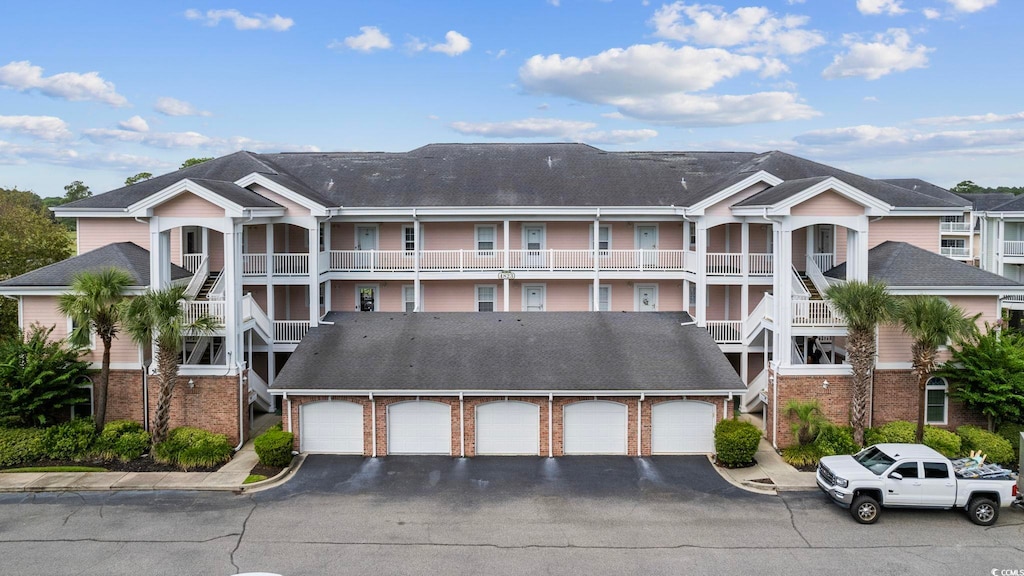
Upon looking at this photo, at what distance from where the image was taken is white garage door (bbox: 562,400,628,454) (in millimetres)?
21641

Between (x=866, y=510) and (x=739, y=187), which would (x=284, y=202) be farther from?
(x=866, y=510)

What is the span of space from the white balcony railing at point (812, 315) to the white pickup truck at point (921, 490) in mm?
5951

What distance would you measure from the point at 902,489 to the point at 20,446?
24.7 meters

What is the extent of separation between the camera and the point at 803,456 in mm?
20391

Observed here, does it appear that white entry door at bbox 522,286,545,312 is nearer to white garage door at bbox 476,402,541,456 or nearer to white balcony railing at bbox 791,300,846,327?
white garage door at bbox 476,402,541,456

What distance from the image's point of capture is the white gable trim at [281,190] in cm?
2472

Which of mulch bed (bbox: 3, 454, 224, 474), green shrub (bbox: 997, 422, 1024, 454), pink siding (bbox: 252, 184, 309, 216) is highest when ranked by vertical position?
pink siding (bbox: 252, 184, 309, 216)

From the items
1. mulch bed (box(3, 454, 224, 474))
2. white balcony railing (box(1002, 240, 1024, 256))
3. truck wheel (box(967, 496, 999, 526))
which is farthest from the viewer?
white balcony railing (box(1002, 240, 1024, 256))

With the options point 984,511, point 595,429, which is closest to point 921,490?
point 984,511

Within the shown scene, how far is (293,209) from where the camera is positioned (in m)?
25.2

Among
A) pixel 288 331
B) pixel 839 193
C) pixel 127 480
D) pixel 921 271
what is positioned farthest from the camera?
pixel 288 331

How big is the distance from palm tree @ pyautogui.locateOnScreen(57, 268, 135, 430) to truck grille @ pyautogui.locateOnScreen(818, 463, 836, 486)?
20941mm

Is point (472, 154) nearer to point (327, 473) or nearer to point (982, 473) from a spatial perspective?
point (327, 473)

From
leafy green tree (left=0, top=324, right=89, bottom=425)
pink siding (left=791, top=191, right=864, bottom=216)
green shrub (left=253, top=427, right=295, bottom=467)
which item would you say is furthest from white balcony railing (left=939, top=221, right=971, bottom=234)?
leafy green tree (left=0, top=324, right=89, bottom=425)
